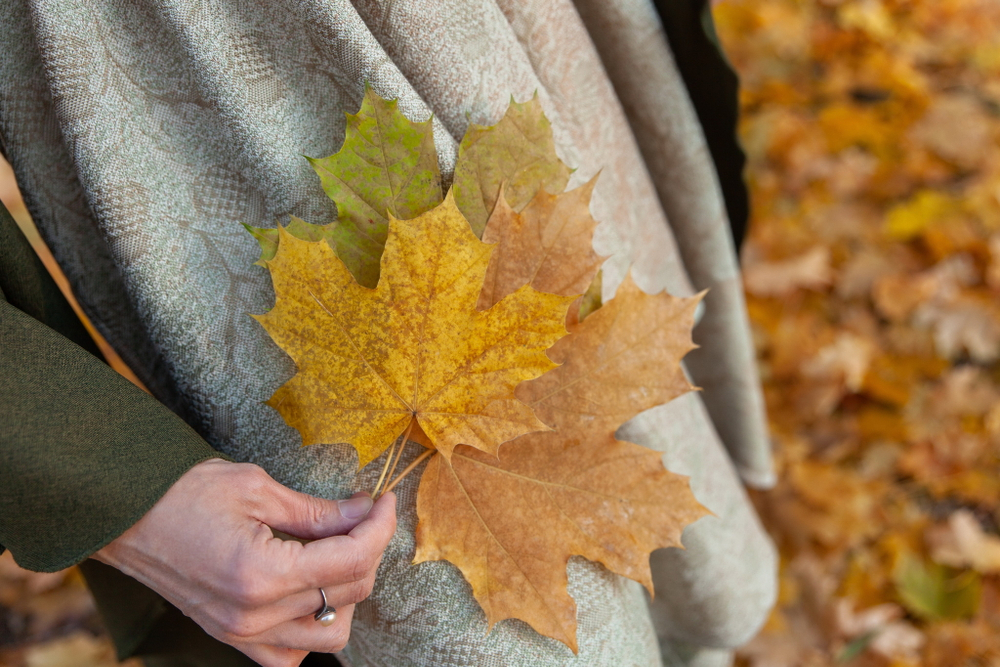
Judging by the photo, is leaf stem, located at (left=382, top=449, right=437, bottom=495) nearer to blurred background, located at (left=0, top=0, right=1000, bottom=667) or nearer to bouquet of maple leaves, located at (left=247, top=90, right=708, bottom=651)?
bouquet of maple leaves, located at (left=247, top=90, right=708, bottom=651)

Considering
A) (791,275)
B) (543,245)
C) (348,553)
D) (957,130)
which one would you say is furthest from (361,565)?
(957,130)

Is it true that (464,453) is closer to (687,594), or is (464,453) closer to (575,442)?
(575,442)

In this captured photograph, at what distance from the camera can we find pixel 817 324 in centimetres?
173

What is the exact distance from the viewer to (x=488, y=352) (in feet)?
1.81

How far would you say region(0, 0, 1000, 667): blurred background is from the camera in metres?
1.41

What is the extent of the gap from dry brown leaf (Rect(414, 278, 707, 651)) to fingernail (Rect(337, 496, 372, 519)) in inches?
2.0

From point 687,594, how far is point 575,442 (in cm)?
38

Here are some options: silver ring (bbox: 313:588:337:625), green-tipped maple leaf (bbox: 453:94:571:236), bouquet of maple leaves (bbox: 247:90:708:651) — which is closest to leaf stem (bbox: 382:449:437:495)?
bouquet of maple leaves (bbox: 247:90:708:651)

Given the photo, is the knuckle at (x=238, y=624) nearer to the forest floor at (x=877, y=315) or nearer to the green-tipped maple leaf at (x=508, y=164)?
the green-tipped maple leaf at (x=508, y=164)

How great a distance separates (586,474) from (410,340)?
0.22 meters

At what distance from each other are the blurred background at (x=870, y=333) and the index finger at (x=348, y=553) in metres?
1.19

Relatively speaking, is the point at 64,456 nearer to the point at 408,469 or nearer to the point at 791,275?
the point at 408,469

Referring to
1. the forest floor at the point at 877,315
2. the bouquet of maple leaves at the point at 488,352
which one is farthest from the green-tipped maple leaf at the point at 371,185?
the forest floor at the point at 877,315

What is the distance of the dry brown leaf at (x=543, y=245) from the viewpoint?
1.93ft
